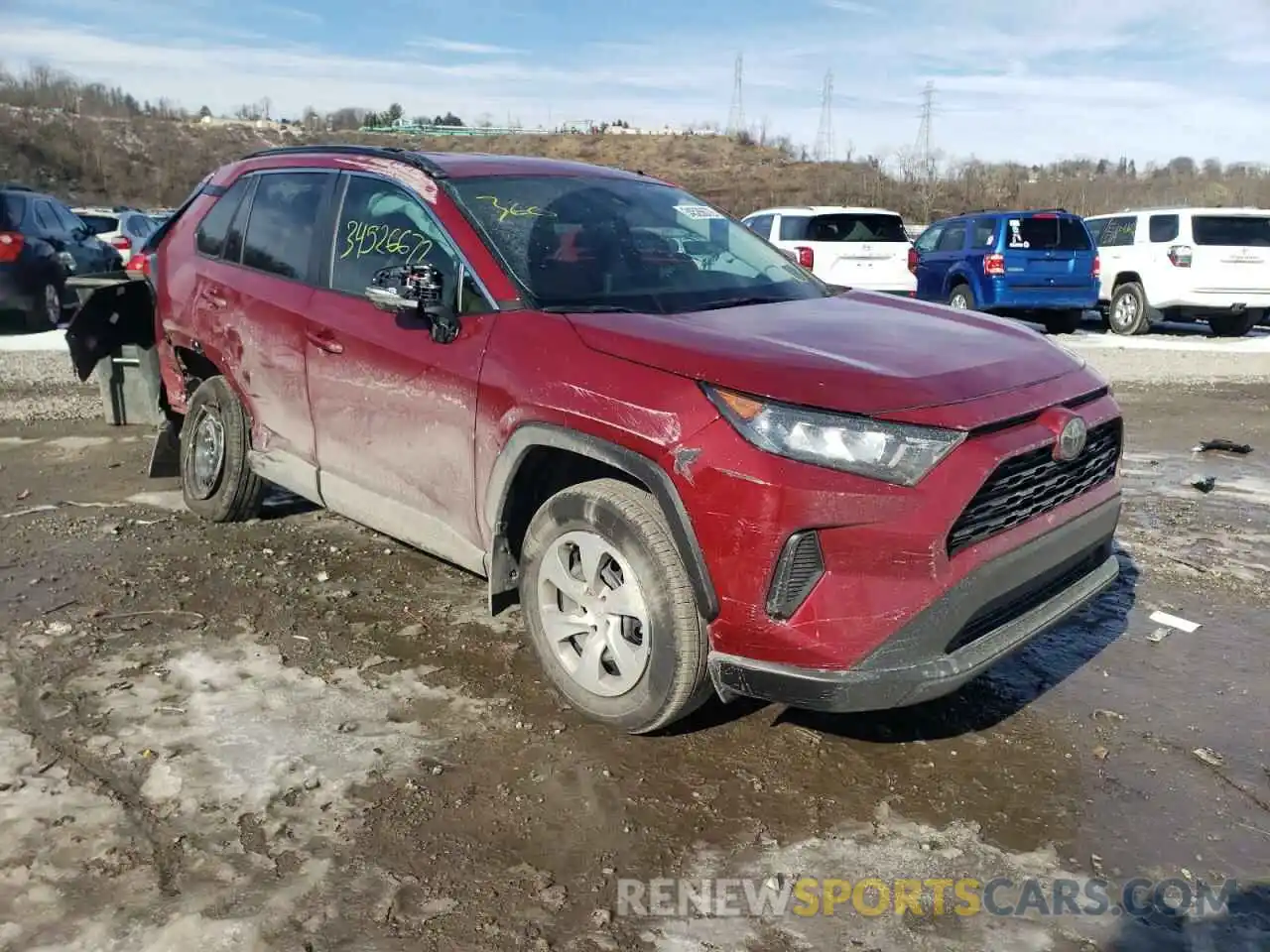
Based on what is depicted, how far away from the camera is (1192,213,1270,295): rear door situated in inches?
551

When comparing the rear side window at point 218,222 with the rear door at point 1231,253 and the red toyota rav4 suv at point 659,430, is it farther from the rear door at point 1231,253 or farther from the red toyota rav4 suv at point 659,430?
the rear door at point 1231,253

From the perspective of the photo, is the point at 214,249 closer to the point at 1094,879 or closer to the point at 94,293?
the point at 94,293

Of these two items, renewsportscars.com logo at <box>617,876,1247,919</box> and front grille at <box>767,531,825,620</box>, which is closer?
renewsportscars.com logo at <box>617,876,1247,919</box>

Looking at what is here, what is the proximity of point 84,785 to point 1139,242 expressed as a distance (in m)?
15.5

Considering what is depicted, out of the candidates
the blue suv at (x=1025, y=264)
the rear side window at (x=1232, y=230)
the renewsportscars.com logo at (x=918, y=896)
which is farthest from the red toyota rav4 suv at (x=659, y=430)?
the rear side window at (x=1232, y=230)

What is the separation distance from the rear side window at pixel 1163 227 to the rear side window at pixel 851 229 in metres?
3.82

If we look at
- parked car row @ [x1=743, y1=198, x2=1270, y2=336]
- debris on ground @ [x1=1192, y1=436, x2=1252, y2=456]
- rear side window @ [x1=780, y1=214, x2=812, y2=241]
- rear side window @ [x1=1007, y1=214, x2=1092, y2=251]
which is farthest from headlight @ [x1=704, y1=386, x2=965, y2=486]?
rear side window @ [x1=1007, y1=214, x2=1092, y2=251]

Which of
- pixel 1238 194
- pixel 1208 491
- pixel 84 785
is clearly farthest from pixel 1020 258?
pixel 1238 194

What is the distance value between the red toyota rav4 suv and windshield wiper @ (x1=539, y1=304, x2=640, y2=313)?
0.05 feet

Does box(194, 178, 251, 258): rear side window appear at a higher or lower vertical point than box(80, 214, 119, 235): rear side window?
lower

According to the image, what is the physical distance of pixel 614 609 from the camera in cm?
317

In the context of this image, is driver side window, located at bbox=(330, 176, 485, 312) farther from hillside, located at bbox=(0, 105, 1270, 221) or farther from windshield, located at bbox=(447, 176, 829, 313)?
hillside, located at bbox=(0, 105, 1270, 221)

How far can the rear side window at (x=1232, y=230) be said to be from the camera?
46.2 ft

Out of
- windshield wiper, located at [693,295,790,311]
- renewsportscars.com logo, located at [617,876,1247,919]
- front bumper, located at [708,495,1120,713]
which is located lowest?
renewsportscars.com logo, located at [617,876,1247,919]
